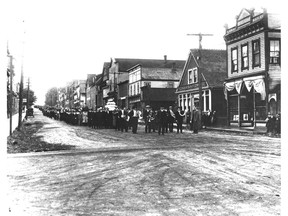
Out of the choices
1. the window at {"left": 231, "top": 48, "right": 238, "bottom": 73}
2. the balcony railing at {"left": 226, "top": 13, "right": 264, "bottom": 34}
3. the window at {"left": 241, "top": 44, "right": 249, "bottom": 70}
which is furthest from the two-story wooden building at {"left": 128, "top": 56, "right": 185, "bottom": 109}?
the window at {"left": 241, "top": 44, "right": 249, "bottom": 70}

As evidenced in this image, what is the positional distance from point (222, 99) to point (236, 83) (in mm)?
8928

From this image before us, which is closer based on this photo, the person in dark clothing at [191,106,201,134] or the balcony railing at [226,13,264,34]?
the person in dark clothing at [191,106,201,134]

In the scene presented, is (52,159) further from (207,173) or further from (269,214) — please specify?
(269,214)

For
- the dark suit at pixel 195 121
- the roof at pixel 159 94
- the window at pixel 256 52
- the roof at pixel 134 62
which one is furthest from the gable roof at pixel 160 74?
the dark suit at pixel 195 121

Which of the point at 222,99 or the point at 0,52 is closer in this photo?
the point at 0,52

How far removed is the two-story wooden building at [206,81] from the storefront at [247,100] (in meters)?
3.42

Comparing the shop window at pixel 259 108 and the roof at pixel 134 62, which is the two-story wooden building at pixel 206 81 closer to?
the shop window at pixel 259 108

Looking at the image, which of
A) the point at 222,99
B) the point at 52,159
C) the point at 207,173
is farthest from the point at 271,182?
the point at 222,99

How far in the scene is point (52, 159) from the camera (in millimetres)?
10594

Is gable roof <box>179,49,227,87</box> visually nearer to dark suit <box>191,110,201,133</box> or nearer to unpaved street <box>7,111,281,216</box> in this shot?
dark suit <box>191,110,201,133</box>

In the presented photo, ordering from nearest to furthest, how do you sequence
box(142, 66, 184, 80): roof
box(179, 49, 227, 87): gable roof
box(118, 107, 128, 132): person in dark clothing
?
box(118, 107, 128, 132): person in dark clothing < box(179, 49, 227, 87): gable roof < box(142, 66, 184, 80): roof

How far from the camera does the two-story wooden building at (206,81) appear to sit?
34.9 metres

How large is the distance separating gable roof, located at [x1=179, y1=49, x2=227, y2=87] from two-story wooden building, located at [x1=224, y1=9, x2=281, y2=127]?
7.22m

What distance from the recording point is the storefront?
21.9m
